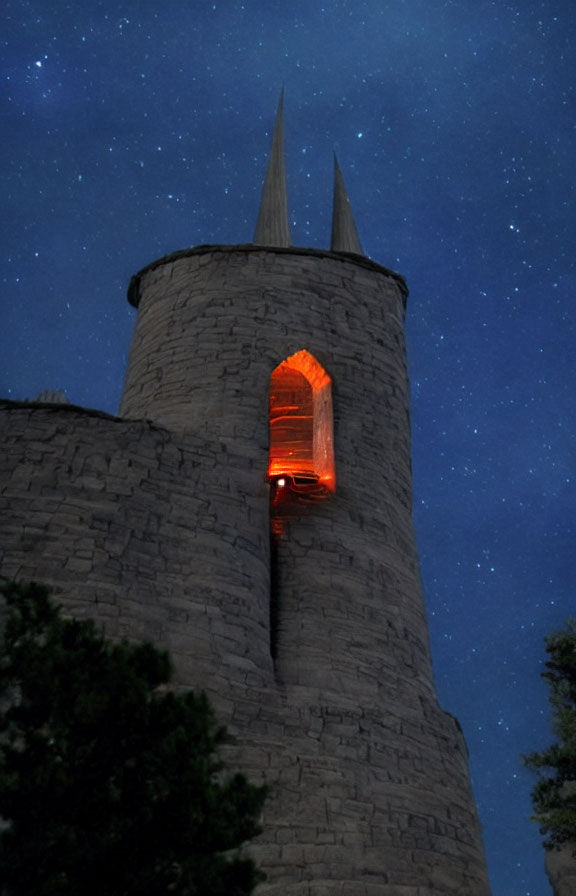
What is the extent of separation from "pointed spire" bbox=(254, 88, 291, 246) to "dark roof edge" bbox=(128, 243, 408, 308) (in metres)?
1.02

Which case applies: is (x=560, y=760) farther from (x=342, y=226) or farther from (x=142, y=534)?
(x=342, y=226)

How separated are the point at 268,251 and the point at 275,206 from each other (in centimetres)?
302

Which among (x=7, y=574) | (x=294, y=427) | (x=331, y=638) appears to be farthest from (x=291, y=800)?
(x=294, y=427)

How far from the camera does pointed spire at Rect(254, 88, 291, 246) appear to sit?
16.3 meters

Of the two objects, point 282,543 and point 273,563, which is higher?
point 282,543

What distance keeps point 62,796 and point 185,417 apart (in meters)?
7.35

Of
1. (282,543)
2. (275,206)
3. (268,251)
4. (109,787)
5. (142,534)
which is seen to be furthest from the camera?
(275,206)

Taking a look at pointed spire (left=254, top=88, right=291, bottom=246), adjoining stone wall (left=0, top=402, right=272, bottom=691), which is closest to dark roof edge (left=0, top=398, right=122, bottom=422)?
adjoining stone wall (left=0, top=402, right=272, bottom=691)

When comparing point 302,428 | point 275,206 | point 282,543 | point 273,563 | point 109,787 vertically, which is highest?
point 275,206

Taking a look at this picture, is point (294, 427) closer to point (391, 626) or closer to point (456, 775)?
point (391, 626)

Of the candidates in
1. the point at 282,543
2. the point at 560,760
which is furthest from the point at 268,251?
the point at 560,760

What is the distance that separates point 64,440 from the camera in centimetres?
1128

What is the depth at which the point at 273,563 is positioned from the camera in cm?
1202

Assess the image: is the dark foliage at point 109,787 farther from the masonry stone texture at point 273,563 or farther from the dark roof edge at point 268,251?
the dark roof edge at point 268,251
